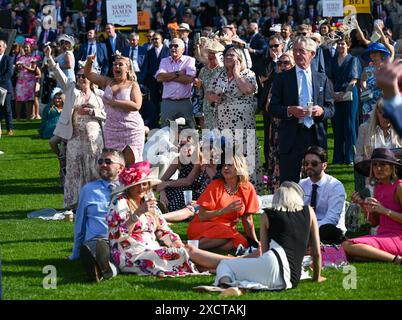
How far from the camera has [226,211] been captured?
10.9 m

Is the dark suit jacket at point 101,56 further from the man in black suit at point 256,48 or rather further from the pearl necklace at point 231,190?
the pearl necklace at point 231,190

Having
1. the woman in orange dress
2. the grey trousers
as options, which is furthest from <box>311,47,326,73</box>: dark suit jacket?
the woman in orange dress

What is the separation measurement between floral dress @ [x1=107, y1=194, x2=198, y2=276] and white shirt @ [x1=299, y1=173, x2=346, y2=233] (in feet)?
5.90

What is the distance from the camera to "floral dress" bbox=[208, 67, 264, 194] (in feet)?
46.3

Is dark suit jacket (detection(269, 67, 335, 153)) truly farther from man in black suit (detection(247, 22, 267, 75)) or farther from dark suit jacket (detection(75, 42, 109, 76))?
dark suit jacket (detection(75, 42, 109, 76))

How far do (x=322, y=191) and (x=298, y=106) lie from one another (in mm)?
1463

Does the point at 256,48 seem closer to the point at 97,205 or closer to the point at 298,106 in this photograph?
the point at 298,106

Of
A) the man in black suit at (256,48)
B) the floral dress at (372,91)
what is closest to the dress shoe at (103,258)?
the floral dress at (372,91)

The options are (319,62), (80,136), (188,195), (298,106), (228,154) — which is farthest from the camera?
(319,62)

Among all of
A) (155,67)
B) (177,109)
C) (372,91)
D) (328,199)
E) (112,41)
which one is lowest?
(328,199)

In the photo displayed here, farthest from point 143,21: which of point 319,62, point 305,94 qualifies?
point 305,94

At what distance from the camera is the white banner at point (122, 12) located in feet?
77.9

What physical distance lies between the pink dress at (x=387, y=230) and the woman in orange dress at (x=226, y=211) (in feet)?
3.81
